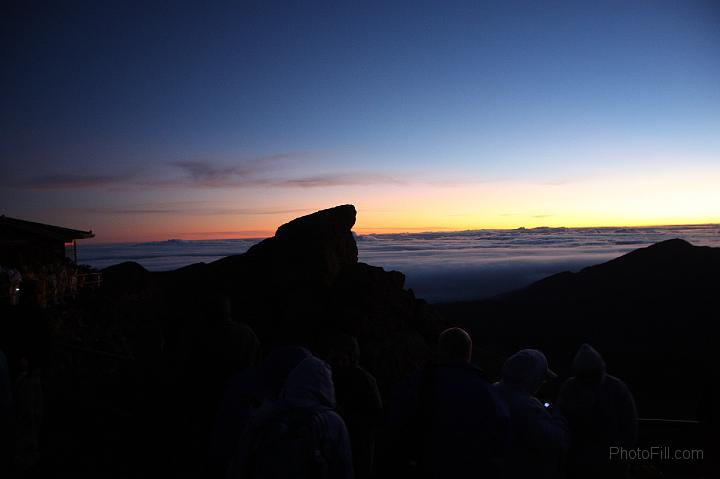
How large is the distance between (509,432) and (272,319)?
37.5 ft

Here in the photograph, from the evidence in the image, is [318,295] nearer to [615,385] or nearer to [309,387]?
[615,385]

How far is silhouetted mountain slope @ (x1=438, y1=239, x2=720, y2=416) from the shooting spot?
2105cm

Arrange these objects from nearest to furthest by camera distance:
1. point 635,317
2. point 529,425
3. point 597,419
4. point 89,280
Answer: point 529,425
point 597,419
point 89,280
point 635,317

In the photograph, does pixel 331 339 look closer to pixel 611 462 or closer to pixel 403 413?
pixel 403 413

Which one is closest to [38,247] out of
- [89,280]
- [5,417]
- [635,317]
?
[89,280]

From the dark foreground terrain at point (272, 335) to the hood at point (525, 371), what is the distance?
4.33ft

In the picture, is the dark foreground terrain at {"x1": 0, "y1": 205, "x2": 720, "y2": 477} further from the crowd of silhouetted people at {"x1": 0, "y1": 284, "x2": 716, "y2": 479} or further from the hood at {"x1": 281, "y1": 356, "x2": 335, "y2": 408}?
the hood at {"x1": 281, "y1": 356, "x2": 335, "y2": 408}

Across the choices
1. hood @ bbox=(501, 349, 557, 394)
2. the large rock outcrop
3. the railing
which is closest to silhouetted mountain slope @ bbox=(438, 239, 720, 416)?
the large rock outcrop

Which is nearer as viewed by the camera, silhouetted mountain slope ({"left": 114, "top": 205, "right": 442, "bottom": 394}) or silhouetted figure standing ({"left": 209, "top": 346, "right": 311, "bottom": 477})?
silhouetted figure standing ({"left": 209, "top": 346, "right": 311, "bottom": 477})

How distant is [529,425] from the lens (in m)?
2.82

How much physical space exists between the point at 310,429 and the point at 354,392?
3.86ft

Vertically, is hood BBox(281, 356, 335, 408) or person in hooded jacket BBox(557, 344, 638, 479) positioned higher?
hood BBox(281, 356, 335, 408)

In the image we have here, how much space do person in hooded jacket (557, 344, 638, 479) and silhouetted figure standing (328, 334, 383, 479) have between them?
1317mm

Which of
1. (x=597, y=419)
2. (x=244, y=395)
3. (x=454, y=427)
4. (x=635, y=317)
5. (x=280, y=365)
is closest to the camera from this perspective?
(x=454, y=427)
